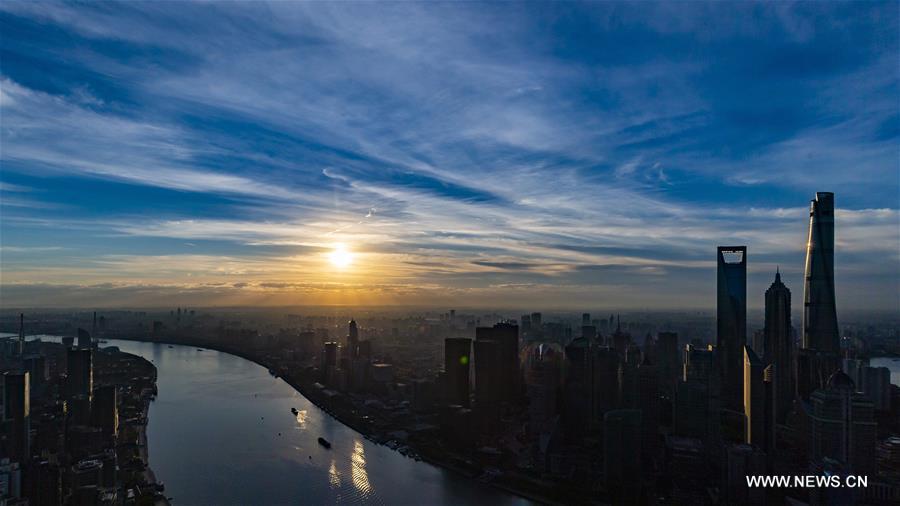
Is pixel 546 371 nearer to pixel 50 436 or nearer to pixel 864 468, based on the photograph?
pixel 864 468

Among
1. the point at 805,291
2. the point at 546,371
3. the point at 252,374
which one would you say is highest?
the point at 805,291

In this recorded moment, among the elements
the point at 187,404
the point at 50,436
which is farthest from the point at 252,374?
the point at 50,436

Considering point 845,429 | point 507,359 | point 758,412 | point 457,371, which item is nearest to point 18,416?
point 457,371

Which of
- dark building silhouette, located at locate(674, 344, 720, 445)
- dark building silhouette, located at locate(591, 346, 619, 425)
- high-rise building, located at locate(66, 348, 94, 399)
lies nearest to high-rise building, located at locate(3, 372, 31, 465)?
high-rise building, located at locate(66, 348, 94, 399)

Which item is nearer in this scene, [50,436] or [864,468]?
[864,468]

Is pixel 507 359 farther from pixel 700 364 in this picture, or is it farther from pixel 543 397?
pixel 700 364
